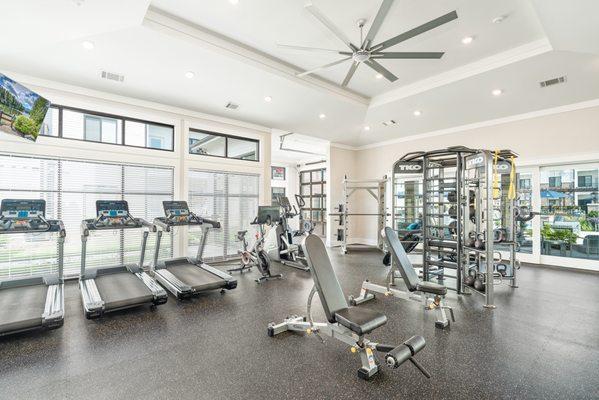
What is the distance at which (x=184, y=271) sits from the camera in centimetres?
514

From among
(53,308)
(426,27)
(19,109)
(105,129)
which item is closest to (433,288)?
(426,27)

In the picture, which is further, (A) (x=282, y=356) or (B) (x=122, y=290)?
(B) (x=122, y=290)

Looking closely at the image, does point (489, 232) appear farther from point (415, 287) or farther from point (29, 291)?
point (29, 291)

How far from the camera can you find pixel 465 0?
381 cm

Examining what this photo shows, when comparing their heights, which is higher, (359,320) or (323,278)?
(323,278)

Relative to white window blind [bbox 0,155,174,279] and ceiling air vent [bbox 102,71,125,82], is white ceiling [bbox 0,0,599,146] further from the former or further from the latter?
white window blind [bbox 0,155,174,279]

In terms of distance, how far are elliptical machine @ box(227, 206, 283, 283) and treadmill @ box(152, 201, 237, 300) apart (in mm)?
796

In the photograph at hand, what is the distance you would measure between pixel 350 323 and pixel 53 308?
3.46 meters

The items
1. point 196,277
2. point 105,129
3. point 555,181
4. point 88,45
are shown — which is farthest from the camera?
point 555,181

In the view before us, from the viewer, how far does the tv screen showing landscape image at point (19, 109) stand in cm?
352

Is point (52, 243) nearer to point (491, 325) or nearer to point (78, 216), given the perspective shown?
point (78, 216)

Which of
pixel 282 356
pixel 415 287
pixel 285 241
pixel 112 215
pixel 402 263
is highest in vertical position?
pixel 112 215

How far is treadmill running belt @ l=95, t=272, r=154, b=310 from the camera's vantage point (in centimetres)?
368

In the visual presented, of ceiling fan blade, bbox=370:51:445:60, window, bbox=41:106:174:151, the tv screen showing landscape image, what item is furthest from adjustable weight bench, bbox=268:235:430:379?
window, bbox=41:106:174:151
